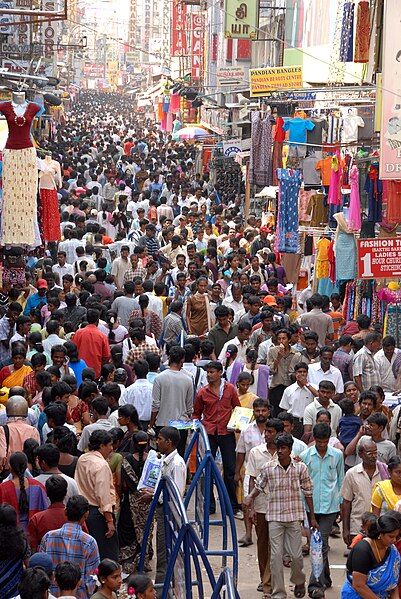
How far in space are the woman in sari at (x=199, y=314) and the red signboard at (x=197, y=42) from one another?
45894 mm

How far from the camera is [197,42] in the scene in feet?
200

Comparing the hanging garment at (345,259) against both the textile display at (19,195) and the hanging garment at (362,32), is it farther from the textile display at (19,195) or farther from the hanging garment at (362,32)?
the textile display at (19,195)

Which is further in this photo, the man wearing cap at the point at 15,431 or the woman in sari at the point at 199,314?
the woman in sari at the point at 199,314

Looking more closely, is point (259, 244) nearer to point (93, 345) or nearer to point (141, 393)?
point (93, 345)

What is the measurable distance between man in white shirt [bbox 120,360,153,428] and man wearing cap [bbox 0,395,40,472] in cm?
175

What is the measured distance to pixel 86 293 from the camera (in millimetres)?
15156

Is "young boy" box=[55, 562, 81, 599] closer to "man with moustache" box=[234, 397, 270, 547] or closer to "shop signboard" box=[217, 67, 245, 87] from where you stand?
"man with moustache" box=[234, 397, 270, 547]

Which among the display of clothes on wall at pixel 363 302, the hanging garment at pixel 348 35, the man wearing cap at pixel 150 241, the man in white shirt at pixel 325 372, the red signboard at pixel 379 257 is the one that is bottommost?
the man wearing cap at pixel 150 241

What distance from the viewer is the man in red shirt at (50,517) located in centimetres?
790

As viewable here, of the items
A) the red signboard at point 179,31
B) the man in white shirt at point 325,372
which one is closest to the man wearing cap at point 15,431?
the man in white shirt at point 325,372

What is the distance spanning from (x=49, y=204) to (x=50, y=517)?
27.7ft

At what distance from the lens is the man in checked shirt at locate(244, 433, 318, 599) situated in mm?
9336

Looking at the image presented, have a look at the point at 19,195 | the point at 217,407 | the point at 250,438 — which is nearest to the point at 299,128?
the point at 19,195

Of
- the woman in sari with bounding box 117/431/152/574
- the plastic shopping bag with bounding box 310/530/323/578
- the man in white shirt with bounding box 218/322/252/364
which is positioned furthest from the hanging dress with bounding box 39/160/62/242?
the plastic shopping bag with bounding box 310/530/323/578
